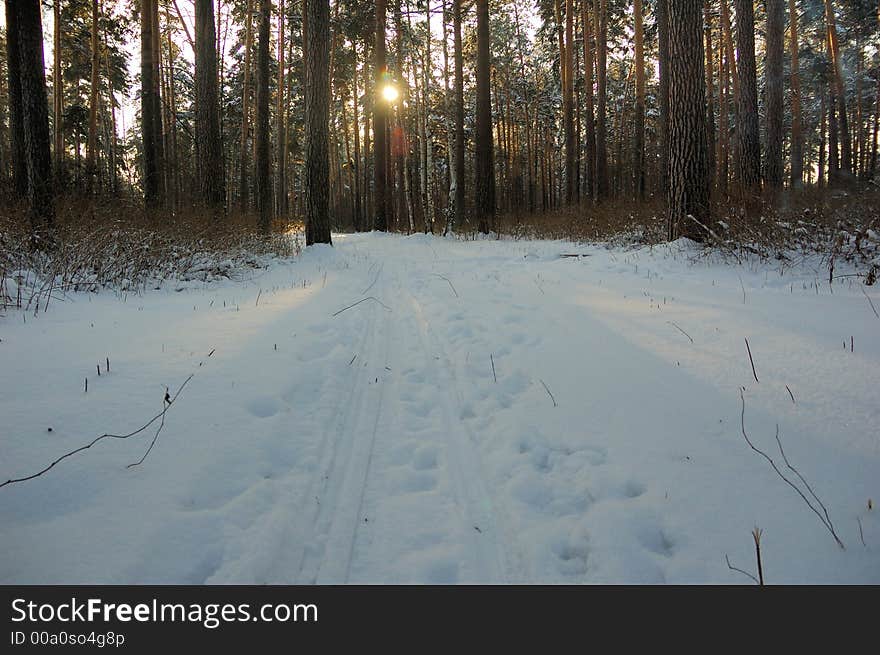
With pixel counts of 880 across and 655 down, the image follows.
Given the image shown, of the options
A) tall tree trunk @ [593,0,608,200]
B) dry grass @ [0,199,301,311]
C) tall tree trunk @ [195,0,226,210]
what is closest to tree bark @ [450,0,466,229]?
tall tree trunk @ [593,0,608,200]

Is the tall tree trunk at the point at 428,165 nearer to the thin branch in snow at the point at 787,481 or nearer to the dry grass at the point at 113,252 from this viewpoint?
the dry grass at the point at 113,252

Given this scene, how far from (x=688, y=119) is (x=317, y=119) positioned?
7.52 metres

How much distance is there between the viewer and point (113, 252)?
587 cm

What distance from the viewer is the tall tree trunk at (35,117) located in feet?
18.7

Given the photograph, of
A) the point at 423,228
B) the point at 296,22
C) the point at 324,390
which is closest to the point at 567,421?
the point at 324,390

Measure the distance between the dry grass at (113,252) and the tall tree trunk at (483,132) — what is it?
25.8 feet

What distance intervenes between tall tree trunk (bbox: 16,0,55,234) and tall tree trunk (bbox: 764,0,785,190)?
40.7 feet

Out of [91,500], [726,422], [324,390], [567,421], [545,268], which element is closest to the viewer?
[91,500]

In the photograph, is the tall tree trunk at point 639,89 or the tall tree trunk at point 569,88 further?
the tall tree trunk at point 569,88

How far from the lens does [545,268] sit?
7555 mm

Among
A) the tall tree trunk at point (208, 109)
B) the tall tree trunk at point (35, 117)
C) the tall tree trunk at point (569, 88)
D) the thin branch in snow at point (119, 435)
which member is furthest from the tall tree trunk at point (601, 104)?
the thin branch in snow at point (119, 435)

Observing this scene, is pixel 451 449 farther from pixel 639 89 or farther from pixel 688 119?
pixel 639 89
